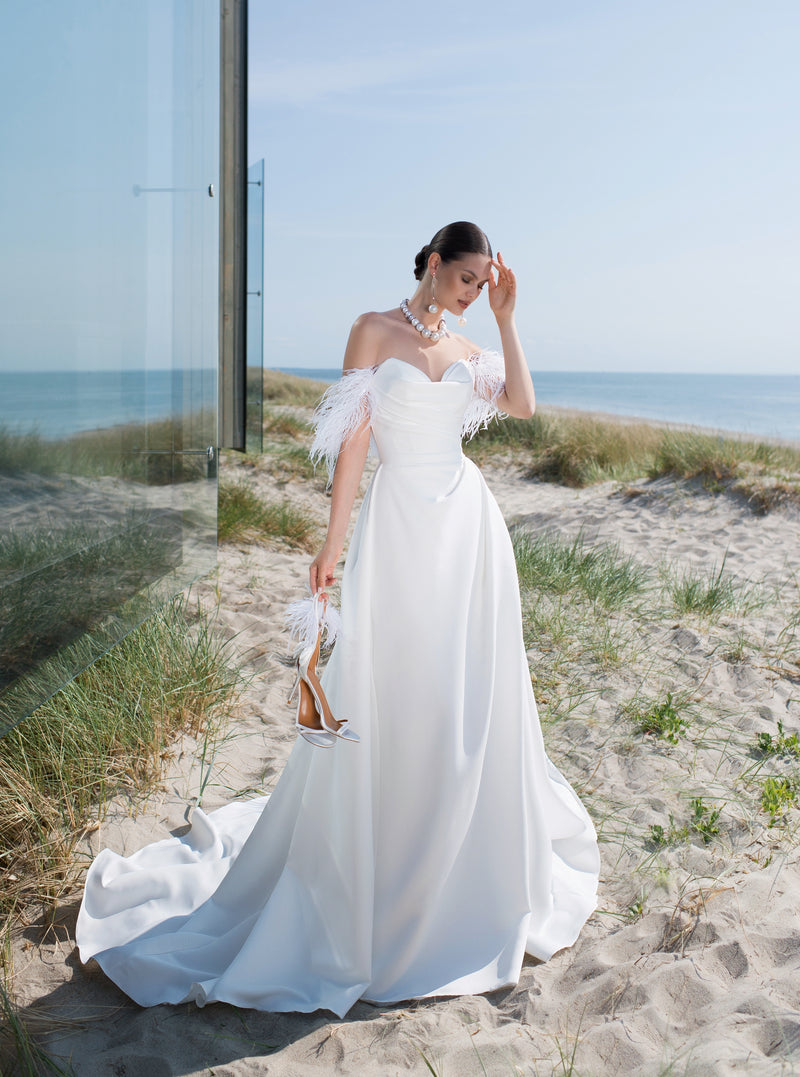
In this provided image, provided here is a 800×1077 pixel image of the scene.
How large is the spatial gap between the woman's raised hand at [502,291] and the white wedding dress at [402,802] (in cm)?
18

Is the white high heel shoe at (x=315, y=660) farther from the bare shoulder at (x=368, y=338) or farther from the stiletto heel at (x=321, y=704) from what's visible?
the bare shoulder at (x=368, y=338)

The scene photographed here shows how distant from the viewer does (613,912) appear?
258cm

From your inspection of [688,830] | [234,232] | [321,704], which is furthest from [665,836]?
[234,232]

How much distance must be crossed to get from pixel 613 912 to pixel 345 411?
5.62 feet

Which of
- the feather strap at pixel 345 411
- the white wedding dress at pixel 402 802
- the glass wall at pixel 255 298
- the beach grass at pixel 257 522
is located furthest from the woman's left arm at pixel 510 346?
the glass wall at pixel 255 298

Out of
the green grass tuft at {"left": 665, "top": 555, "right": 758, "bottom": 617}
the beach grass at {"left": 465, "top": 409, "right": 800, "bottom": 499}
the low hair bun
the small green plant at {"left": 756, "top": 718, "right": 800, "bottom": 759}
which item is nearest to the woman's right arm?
the low hair bun

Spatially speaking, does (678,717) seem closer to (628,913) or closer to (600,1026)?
(628,913)

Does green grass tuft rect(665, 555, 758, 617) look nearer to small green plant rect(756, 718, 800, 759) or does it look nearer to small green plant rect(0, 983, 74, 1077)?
small green plant rect(756, 718, 800, 759)

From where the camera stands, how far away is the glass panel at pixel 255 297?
24.0 ft

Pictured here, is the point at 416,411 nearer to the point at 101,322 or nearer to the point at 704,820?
the point at 101,322

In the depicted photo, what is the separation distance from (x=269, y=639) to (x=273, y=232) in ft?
189

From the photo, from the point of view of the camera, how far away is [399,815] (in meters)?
2.37

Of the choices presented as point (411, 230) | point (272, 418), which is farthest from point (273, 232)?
point (272, 418)

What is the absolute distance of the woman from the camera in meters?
2.26
